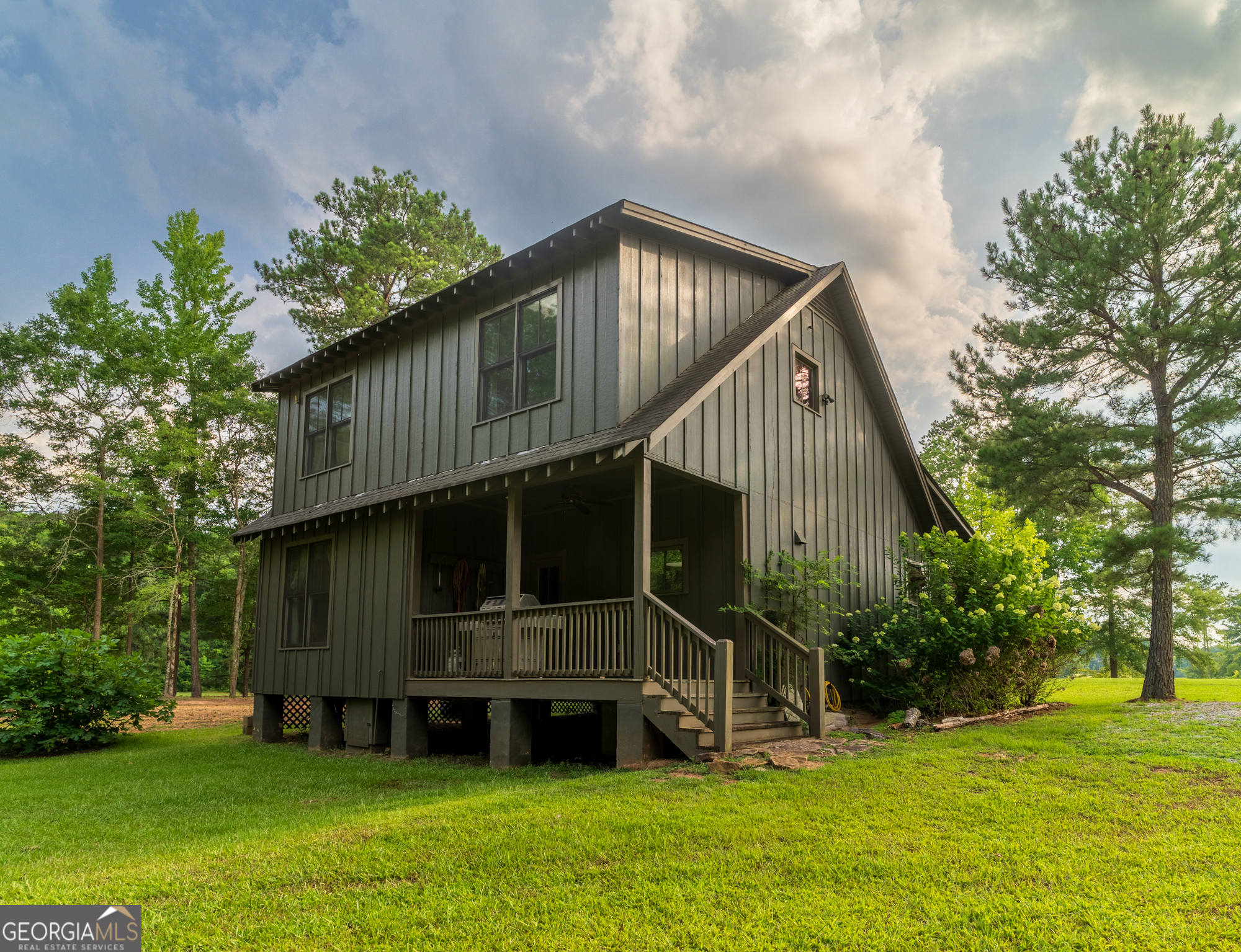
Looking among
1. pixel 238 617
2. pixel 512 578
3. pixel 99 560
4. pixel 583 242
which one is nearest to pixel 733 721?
pixel 512 578

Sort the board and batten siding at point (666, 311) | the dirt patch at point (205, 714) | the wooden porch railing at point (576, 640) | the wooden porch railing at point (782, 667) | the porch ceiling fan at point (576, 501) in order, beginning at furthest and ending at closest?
the dirt patch at point (205, 714) < the porch ceiling fan at point (576, 501) < the board and batten siding at point (666, 311) < the wooden porch railing at point (782, 667) < the wooden porch railing at point (576, 640)

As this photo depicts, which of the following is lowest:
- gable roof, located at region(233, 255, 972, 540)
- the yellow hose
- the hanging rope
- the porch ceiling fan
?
the yellow hose

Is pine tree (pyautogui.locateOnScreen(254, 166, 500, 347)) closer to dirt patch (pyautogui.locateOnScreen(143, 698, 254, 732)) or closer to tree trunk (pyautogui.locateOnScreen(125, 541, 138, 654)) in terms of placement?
tree trunk (pyautogui.locateOnScreen(125, 541, 138, 654))

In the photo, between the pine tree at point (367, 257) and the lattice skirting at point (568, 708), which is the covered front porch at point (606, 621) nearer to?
the lattice skirting at point (568, 708)

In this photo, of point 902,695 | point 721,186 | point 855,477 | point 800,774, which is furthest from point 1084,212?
point 800,774

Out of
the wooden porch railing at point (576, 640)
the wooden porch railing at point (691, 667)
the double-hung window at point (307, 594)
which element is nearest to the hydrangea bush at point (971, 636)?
the wooden porch railing at point (691, 667)

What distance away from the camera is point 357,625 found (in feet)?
38.9

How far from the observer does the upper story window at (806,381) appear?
1188 centimetres

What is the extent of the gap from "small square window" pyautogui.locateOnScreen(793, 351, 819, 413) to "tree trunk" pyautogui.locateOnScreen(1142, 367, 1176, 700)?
20.6 ft

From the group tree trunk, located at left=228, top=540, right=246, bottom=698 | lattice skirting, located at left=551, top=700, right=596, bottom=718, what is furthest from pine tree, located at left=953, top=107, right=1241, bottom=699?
tree trunk, located at left=228, top=540, right=246, bottom=698

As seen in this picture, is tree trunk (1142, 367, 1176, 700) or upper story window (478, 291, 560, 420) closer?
upper story window (478, 291, 560, 420)

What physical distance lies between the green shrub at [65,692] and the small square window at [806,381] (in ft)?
37.2

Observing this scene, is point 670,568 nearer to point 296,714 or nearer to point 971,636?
point 971,636

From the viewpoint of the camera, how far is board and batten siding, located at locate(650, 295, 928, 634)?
32.3 ft
